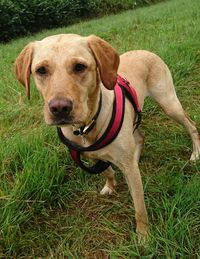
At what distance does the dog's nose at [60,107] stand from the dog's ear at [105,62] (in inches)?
14.1

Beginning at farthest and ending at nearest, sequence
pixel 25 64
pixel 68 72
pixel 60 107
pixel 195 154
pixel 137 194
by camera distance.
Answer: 1. pixel 195 154
2. pixel 137 194
3. pixel 25 64
4. pixel 68 72
5. pixel 60 107

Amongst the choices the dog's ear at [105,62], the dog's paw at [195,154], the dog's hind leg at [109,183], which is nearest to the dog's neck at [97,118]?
the dog's ear at [105,62]

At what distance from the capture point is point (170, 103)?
3.57 meters

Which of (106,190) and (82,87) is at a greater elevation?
(82,87)

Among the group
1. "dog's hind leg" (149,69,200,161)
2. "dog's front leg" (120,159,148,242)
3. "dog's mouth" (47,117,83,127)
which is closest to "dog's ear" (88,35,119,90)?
"dog's mouth" (47,117,83,127)

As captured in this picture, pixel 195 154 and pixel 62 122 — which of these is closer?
pixel 62 122

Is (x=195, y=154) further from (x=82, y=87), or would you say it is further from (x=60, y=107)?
(x=60, y=107)

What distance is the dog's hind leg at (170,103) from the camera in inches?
139

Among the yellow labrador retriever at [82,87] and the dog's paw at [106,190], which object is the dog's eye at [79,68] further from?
the dog's paw at [106,190]

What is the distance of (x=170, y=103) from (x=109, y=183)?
0.90 m

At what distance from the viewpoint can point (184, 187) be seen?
2965 millimetres

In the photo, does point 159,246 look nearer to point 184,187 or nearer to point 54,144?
point 184,187

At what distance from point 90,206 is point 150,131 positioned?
1.16m

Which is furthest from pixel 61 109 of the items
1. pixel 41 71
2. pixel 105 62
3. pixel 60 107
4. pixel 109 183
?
pixel 109 183
